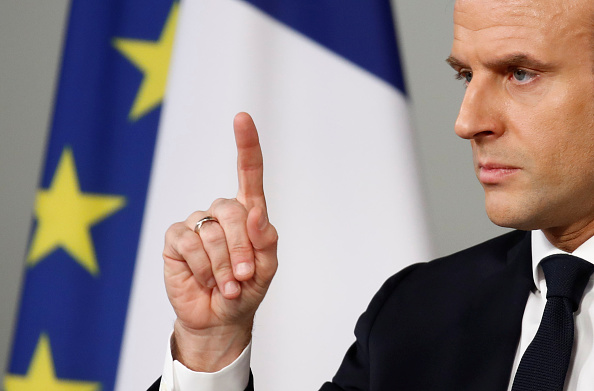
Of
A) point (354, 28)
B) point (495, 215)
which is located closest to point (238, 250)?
point (495, 215)

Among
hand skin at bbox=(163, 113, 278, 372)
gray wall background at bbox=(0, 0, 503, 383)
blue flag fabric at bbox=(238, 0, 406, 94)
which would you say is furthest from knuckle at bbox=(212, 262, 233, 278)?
gray wall background at bbox=(0, 0, 503, 383)

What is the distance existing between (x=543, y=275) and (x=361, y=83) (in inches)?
29.3

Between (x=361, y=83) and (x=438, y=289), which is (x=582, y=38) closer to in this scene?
(x=438, y=289)

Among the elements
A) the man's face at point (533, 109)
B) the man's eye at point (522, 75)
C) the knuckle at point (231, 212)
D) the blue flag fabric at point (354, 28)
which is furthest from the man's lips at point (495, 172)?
the blue flag fabric at point (354, 28)

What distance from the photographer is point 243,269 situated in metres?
1.03

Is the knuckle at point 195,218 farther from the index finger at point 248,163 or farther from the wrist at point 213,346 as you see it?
the wrist at point 213,346

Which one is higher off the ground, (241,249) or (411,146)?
(411,146)

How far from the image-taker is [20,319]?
1.74 m

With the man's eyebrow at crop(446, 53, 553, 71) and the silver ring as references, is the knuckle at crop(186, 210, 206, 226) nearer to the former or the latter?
the silver ring

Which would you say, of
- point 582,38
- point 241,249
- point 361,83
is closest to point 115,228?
point 361,83

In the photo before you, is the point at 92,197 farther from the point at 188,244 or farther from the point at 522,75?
the point at 522,75

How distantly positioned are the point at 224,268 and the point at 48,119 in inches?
59.9

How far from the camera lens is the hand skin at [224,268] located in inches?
41.1

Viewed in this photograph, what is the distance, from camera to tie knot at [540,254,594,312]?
1067 millimetres
